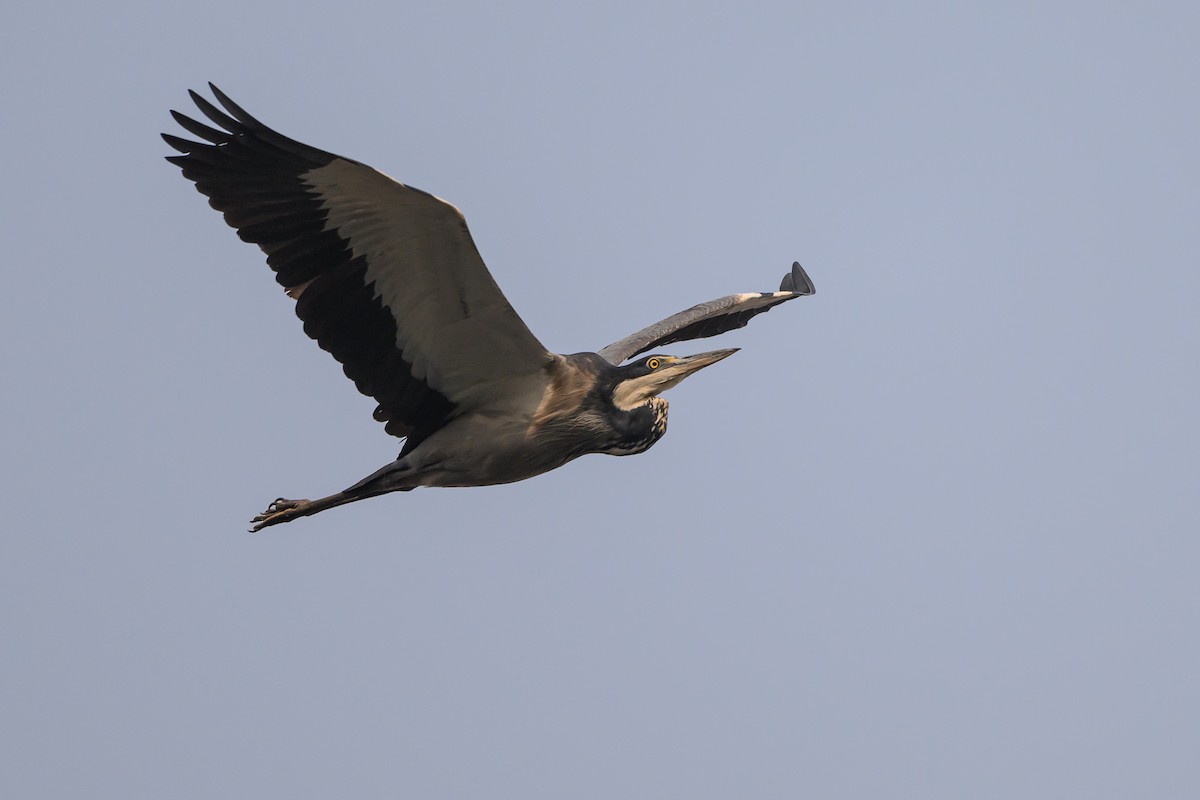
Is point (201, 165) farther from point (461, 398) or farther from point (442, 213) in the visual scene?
point (461, 398)

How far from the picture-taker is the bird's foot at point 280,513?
1158cm

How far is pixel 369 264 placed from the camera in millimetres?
10500

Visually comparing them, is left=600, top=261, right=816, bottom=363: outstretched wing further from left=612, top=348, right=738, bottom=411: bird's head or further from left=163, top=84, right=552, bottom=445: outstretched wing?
left=163, top=84, right=552, bottom=445: outstretched wing

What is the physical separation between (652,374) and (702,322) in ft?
8.33

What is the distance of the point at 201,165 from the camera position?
404 inches

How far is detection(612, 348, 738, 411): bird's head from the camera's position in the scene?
11.5m

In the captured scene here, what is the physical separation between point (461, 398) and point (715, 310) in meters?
3.31

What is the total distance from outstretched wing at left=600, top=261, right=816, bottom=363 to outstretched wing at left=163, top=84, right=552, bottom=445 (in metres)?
2.14

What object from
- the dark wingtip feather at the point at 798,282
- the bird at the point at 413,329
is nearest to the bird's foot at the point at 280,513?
the bird at the point at 413,329

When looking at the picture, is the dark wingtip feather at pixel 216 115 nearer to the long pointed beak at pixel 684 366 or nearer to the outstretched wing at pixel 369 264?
the outstretched wing at pixel 369 264

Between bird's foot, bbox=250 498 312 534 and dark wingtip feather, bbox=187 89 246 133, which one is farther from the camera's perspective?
bird's foot, bbox=250 498 312 534

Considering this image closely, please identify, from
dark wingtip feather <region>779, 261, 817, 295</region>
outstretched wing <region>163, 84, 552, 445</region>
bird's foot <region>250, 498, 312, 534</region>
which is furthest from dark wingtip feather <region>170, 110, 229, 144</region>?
dark wingtip feather <region>779, 261, 817, 295</region>

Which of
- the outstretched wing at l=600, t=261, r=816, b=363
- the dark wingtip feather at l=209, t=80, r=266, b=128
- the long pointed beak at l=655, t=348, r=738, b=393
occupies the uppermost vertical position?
the dark wingtip feather at l=209, t=80, r=266, b=128

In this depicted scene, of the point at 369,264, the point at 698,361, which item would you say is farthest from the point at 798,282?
the point at 369,264
